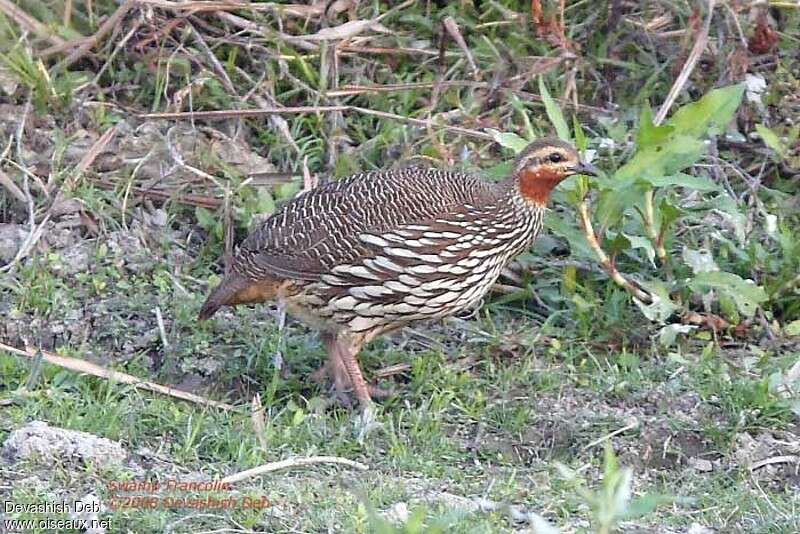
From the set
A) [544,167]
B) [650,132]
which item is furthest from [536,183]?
[650,132]

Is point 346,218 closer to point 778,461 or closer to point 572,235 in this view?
point 572,235

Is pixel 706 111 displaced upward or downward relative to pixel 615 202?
upward

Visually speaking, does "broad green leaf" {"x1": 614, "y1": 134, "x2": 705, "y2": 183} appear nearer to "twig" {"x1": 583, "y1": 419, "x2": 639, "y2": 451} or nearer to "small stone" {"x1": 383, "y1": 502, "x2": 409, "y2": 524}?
"twig" {"x1": 583, "y1": 419, "x2": 639, "y2": 451}

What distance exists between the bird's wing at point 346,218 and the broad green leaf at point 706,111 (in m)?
0.81

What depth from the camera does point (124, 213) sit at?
665 cm

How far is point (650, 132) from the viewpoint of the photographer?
18.9ft

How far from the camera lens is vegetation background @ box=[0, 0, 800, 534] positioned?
4.94 m

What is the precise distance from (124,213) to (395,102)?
1.46 metres

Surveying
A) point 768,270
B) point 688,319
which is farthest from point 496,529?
point 768,270

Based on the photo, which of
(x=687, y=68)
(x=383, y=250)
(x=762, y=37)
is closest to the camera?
(x=383, y=250)

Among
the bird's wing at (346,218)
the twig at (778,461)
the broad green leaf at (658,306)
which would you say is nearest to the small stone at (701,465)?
the twig at (778,461)

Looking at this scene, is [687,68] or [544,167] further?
[687,68]

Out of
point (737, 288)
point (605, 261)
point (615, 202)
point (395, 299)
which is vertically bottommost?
point (737, 288)

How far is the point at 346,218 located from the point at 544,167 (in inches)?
31.8
